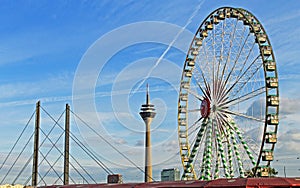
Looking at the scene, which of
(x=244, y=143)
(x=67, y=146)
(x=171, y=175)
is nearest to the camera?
(x=244, y=143)

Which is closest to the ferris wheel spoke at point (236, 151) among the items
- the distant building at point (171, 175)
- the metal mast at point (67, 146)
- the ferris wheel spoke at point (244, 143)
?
the ferris wheel spoke at point (244, 143)

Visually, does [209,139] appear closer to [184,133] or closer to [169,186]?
[184,133]

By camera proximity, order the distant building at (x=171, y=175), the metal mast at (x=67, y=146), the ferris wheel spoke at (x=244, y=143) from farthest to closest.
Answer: the distant building at (x=171, y=175), the metal mast at (x=67, y=146), the ferris wheel spoke at (x=244, y=143)

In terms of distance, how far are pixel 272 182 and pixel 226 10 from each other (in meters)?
33.0

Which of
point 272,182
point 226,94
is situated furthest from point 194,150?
point 272,182

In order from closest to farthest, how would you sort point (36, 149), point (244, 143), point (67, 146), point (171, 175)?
1. point (244, 143)
2. point (36, 149)
3. point (67, 146)
4. point (171, 175)

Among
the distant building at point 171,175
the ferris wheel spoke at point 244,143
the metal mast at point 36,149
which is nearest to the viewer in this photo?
the ferris wheel spoke at point 244,143

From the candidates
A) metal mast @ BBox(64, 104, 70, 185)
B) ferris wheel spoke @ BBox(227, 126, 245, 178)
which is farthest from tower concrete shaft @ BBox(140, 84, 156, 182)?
ferris wheel spoke @ BBox(227, 126, 245, 178)

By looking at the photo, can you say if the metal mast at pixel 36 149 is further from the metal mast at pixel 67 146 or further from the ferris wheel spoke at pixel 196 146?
the ferris wheel spoke at pixel 196 146

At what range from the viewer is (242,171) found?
6128 centimetres

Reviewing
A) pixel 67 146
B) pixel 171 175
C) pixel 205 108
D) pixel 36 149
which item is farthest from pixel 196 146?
pixel 171 175

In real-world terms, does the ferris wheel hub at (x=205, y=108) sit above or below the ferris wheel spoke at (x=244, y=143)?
above

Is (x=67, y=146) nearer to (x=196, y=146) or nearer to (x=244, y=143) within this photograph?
(x=196, y=146)

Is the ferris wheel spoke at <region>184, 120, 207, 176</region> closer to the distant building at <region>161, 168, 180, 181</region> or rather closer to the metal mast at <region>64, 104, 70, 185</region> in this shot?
the metal mast at <region>64, 104, 70, 185</region>
